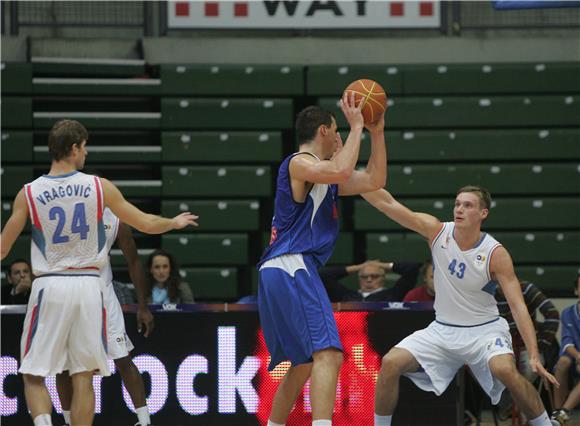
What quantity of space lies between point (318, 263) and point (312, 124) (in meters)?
0.80

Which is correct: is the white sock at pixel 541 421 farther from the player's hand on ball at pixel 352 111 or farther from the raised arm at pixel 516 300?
the player's hand on ball at pixel 352 111

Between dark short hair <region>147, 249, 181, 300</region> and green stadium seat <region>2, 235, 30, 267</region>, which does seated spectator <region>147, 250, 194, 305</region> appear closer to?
dark short hair <region>147, 249, 181, 300</region>

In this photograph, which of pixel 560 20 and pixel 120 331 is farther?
pixel 560 20

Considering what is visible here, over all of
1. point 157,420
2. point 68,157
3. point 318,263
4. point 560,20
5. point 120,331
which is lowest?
point 157,420

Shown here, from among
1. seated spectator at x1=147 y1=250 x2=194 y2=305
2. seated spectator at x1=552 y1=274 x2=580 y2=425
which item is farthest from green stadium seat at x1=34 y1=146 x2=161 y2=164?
seated spectator at x1=552 y1=274 x2=580 y2=425

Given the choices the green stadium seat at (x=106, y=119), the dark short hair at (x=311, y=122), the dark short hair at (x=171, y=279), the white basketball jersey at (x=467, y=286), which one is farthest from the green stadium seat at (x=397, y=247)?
the dark short hair at (x=311, y=122)

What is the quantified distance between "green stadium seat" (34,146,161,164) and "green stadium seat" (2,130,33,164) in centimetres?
16

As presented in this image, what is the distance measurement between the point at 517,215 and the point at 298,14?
10.6 ft

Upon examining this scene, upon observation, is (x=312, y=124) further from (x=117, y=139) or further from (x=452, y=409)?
(x=117, y=139)

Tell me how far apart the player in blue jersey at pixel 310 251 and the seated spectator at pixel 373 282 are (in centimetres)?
310

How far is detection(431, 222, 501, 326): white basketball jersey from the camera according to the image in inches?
309

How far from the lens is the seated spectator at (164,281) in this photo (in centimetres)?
1007

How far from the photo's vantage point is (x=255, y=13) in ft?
43.5

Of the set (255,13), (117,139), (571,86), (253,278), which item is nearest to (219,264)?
(253,278)
